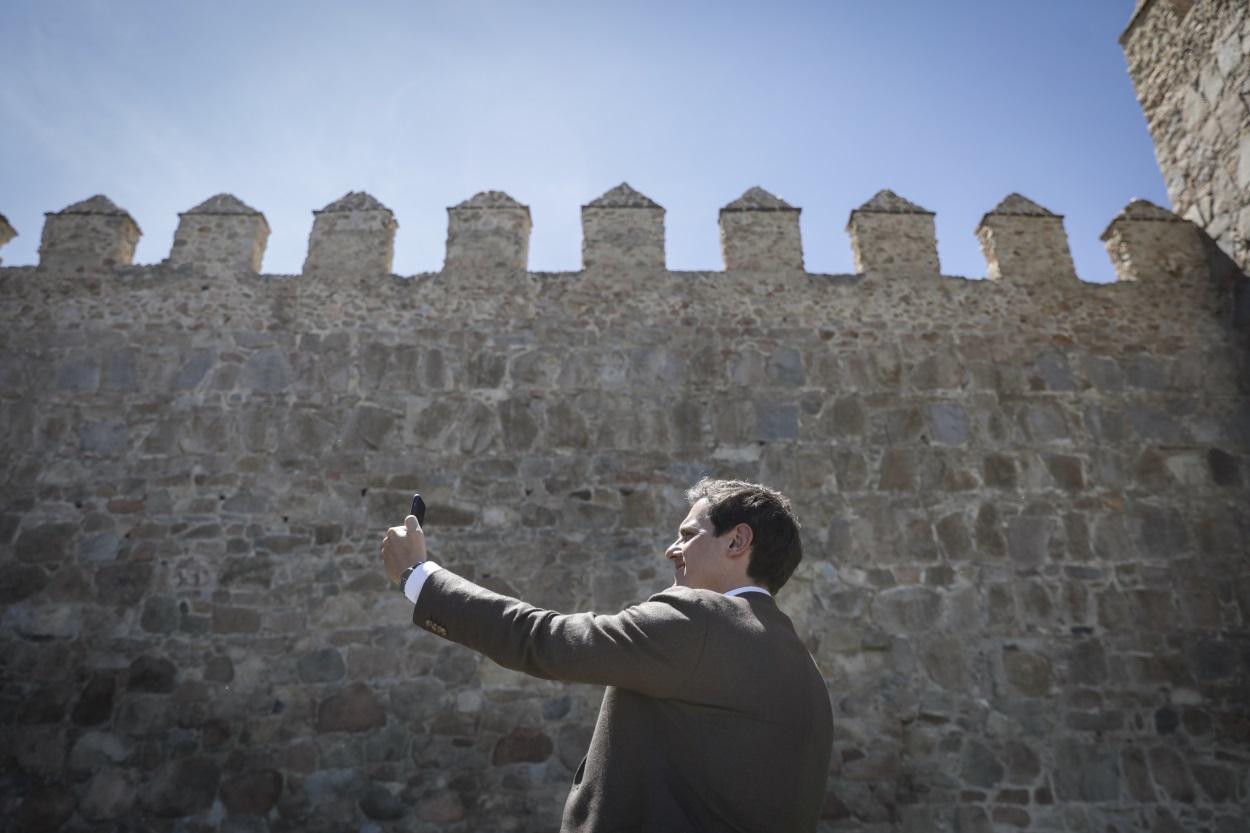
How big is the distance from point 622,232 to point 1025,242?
3.05 meters

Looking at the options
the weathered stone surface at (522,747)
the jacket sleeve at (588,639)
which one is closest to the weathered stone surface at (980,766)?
the weathered stone surface at (522,747)

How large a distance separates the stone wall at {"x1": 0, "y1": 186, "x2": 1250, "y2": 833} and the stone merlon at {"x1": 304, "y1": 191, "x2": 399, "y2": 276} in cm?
4

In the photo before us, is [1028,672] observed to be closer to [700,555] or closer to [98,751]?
[700,555]

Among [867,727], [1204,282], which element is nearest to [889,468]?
[867,727]

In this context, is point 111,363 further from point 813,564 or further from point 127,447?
point 813,564

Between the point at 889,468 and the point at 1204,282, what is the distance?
2.94 metres

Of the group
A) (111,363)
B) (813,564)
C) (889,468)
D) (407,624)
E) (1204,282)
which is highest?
(1204,282)

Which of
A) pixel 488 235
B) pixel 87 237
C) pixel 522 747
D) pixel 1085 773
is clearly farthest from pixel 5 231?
pixel 1085 773

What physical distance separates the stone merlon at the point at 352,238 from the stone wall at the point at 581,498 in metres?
0.04

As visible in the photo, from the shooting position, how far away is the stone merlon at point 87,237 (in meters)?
5.54

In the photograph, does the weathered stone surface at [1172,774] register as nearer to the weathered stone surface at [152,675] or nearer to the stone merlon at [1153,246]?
the stone merlon at [1153,246]

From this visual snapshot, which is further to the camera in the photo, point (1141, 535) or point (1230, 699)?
point (1141, 535)

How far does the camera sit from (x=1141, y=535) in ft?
16.3

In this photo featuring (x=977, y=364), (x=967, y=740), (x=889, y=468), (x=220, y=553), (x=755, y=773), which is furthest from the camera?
(x=977, y=364)
